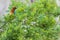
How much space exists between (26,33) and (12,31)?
14 centimetres

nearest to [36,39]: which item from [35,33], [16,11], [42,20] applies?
[35,33]

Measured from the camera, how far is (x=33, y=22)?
1556mm

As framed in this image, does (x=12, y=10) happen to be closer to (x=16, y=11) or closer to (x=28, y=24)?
(x=16, y=11)

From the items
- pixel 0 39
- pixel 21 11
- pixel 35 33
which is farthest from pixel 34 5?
pixel 0 39

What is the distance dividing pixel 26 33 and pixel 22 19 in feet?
0.43

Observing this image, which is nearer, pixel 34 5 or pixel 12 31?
pixel 12 31

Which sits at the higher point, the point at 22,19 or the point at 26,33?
the point at 22,19

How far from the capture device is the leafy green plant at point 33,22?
1464 mm

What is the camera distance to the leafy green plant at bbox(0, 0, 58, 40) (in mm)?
1464

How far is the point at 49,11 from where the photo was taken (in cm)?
163

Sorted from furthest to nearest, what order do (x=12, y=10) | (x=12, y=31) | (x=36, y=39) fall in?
(x=12, y=10) < (x=36, y=39) < (x=12, y=31)

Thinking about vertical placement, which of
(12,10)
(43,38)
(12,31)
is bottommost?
(43,38)

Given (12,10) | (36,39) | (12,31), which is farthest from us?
(12,10)

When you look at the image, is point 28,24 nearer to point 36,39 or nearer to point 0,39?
point 36,39
